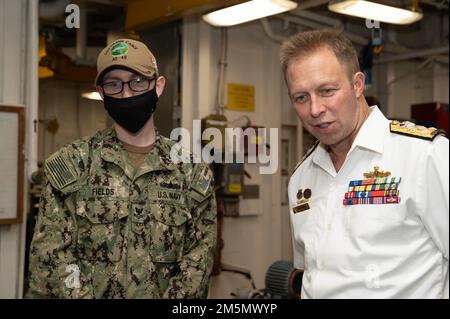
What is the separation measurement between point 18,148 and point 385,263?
147cm

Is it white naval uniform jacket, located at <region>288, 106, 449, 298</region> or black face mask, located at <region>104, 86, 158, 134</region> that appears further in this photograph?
black face mask, located at <region>104, 86, 158, 134</region>

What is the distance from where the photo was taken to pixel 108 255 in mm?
1375

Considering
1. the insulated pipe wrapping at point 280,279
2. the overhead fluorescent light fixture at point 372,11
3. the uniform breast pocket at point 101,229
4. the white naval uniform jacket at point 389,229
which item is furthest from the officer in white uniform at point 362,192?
the insulated pipe wrapping at point 280,279

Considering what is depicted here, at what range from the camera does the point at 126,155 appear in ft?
4.69

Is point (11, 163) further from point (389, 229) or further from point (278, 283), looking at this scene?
point (278, 283)

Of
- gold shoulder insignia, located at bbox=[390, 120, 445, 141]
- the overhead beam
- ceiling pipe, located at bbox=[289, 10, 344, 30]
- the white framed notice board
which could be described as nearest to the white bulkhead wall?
the white framed notice board

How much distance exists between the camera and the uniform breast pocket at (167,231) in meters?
1.42

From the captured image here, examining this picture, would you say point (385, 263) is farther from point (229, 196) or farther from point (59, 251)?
point (229, 196)

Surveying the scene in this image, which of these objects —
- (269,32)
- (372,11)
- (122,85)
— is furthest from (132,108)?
(269,32)

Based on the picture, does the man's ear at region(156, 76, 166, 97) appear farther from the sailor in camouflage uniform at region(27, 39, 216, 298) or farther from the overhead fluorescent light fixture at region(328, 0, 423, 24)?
the overhead fluorescent light fixture at region(328, 0, 423, 24)

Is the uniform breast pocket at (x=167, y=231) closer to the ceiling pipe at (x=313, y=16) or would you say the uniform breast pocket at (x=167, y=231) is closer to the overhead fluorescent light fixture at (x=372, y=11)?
the overhead fluorescent light fixture at (x=372, y=11)

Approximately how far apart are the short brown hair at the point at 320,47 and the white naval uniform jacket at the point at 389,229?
0.50 ft

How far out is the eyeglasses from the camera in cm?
126

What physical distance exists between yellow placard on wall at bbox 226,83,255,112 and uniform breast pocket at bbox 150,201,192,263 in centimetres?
134
